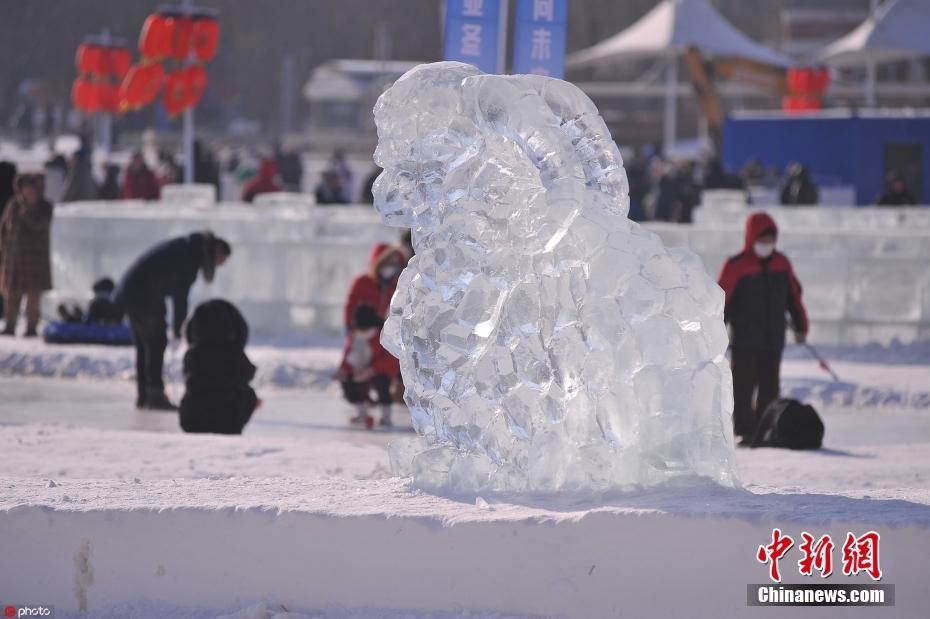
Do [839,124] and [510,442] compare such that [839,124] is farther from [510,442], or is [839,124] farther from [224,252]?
[510,442]

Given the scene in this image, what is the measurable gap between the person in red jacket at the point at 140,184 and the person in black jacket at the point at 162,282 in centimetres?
1205

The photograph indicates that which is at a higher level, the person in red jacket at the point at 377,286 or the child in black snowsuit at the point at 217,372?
the person in red jacket at the point at 377,286

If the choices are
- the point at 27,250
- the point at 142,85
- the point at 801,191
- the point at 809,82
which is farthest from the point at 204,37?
the point at 809,82

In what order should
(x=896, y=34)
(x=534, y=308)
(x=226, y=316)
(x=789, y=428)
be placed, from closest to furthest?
(x=534, y=308) < (x=226, y=316) < (x=789, y=428) < (x=896, y=34)

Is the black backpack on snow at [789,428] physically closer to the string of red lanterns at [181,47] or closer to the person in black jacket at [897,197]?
the person in black jacket at [897,197]

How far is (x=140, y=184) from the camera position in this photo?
2239cm

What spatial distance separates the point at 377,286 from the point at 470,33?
4.57m

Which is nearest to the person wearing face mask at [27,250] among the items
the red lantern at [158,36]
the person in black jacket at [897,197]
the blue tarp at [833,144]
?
the red lantern at [158,36]

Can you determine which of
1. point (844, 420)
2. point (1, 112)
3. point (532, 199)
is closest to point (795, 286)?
point (844, 420)

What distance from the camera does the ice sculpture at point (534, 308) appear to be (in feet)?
18.3

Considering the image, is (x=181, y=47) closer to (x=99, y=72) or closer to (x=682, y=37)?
(x=99, y=72)

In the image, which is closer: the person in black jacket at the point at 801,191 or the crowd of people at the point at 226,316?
the crowd of people at the point at 226,316

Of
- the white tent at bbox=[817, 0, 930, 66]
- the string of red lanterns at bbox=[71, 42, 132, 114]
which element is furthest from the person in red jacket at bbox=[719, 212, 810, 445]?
the string of red lanterns at bbox=[71, 42, 132, 114]

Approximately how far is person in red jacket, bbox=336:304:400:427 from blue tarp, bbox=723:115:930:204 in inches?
754
